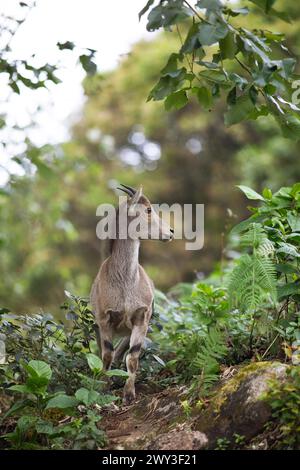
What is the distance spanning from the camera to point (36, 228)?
15.3m

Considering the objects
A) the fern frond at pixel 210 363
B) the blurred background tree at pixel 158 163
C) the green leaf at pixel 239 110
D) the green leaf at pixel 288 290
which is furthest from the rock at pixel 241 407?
the blurred background tree at pixel 158 163

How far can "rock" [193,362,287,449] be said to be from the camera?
4660mm

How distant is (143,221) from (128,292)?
0.70m

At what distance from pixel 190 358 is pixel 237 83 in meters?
2.49

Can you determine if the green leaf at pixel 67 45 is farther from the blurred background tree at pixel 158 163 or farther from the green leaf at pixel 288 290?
the blurred background tree at pixel 158 163

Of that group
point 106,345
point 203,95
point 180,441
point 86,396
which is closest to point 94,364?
point 86,396

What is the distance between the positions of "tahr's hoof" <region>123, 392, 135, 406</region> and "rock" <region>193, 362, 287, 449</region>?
108 cm

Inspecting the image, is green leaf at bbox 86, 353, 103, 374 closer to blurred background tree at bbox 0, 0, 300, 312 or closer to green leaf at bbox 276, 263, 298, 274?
green leaf at bbox 276, 263, 298, 274

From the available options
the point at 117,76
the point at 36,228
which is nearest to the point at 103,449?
the point at 36,228

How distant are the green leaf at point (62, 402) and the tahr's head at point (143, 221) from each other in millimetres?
1973

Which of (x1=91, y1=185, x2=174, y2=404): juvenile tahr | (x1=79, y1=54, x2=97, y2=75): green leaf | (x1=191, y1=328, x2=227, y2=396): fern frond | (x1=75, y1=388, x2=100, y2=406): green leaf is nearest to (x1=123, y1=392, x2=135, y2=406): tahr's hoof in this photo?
(x1=91, y1=185, x2=174, y2=404): juvenile tahr

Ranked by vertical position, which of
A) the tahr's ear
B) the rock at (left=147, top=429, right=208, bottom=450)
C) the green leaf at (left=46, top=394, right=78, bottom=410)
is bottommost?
the rock at (left=147, top=429, right=208, bottom=450)

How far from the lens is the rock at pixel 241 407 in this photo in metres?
4.66

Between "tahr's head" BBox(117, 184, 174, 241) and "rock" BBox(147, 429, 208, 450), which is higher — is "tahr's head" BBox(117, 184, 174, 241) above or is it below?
above
